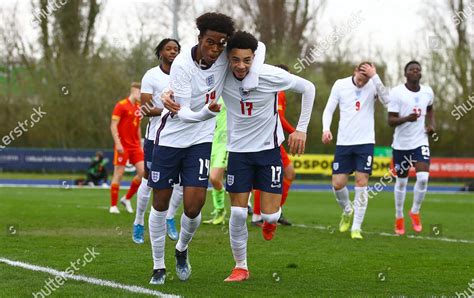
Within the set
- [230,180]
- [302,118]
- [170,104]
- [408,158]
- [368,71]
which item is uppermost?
[368,71]

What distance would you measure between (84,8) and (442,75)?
19908 millimetres

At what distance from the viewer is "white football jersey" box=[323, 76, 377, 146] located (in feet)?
39.9

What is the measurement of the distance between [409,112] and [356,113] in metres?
1.42

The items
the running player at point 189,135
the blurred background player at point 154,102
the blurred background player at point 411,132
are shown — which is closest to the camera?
the running player at point 189,135

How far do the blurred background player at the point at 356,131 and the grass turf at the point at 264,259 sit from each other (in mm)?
724

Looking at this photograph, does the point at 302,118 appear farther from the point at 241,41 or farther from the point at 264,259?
the point at 264,259

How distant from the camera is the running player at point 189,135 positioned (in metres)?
7.10

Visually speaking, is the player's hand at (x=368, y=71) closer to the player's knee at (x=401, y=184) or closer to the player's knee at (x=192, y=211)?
the player's knee at (x=401, y=184)

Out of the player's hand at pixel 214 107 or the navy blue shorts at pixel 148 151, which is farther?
the navy blue shorts at pixel 148 151

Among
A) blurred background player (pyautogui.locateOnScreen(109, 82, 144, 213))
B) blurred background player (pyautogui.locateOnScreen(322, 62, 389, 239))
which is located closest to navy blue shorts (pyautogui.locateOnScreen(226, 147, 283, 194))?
blurred background player (pyautogui.locateOnScreen(322, 62, 389, 239))

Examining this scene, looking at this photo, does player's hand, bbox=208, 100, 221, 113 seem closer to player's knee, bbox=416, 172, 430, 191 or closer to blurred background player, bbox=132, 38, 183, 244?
blurred background player, bbox=132, 38, 183, 244

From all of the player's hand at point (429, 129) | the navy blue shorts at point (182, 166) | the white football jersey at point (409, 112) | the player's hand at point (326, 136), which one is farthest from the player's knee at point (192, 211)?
the player's hand at point (429, 129)

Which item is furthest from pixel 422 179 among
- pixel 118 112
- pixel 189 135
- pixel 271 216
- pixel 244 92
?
pixel 189 135

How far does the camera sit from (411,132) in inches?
520
